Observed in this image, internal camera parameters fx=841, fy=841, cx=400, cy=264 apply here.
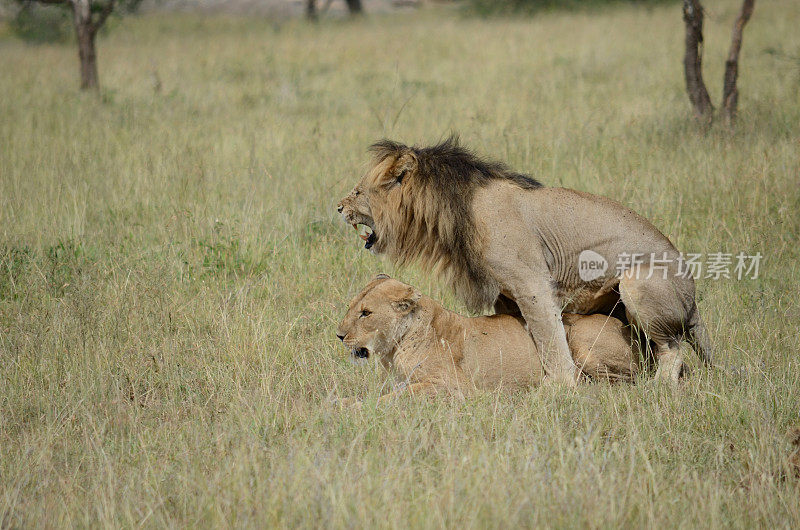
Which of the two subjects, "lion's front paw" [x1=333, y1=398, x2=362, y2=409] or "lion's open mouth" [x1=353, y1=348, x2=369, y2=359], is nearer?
"lion's front paw" [x1=333, y1=398, x2=362, y2=409]

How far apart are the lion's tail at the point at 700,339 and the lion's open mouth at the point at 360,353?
2.01 m

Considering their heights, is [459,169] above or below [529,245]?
above

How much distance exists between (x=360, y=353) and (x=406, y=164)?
Answer: 1280mm

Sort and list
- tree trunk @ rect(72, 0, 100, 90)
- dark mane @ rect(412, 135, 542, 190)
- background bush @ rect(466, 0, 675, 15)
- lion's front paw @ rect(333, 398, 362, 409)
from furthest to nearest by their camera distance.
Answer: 1. background bush @ rect(466, 0, 675, 15)
2. tree trunk @ rect(72, 0, 100, 90)
3. dark mane @ rect(412, 135, 542, 190)
4. lion's front paw @ rect(333, 398, 362, 409)

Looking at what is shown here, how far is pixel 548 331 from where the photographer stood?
16.4 ft

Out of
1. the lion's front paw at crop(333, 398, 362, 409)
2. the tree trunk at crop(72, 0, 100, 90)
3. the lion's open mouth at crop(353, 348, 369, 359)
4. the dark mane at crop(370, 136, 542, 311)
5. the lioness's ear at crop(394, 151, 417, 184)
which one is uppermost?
the tree trunk at crop(72, 0, 100, 90)

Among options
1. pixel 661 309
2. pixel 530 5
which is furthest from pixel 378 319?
pixel 530 5

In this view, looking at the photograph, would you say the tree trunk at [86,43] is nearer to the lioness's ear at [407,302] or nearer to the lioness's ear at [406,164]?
the lioness's ear at [406,164]

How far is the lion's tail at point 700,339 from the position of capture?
17.2 feet

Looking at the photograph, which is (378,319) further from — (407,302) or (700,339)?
(700,339)

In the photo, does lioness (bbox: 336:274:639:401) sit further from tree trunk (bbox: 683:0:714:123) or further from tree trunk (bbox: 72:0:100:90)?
tree trunk (bbox: 72:0:100:90)

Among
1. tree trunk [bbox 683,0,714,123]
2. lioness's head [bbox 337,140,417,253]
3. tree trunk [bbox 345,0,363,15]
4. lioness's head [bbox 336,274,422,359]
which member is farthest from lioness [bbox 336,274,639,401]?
tree trunk [bbox 345,0,363,15]

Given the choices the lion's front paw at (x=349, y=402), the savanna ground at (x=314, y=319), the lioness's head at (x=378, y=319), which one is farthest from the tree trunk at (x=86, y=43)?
the lion's front paw at (x=349, y=402)

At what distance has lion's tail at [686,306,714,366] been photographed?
5234mm
